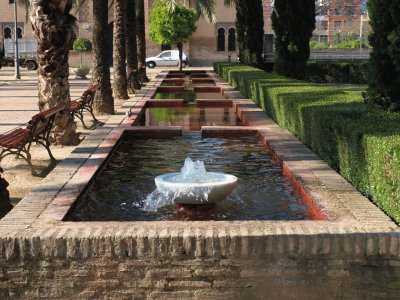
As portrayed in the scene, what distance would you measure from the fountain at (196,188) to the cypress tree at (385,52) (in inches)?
116

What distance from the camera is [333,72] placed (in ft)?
89.9

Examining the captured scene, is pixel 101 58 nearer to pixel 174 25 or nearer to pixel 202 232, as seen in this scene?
pixel 202 232

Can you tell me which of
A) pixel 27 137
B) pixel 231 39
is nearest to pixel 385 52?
pixel 27 137

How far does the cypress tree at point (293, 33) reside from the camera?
20969 mm

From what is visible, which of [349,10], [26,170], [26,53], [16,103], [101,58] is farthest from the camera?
[349,10]

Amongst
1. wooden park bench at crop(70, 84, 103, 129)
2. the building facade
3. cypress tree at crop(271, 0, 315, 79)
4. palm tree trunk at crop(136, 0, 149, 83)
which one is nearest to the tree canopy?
the building facade

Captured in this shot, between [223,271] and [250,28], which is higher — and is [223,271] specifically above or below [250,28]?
below

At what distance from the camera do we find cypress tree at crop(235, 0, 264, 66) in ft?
83.8

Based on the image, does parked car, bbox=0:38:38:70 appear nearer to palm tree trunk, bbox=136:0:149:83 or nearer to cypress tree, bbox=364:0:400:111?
palm tree trunk, bbox=136:0:149:83

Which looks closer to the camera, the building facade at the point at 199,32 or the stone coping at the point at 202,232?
the stone coping at the point at 202,232

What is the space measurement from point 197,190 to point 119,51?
1122 cm

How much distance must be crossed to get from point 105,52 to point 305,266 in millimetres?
9591

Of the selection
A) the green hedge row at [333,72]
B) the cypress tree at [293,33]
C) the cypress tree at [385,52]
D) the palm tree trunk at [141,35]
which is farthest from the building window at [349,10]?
the cypress tree at [385,52]

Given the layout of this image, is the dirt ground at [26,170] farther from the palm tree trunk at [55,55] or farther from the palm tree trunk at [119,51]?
the palm tree trunk at [119,51]
